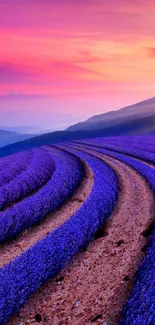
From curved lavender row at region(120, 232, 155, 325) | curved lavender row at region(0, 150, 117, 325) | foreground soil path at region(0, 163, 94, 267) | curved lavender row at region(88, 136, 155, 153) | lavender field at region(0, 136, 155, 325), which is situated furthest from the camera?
curved lavender row at region(88, 136, 155, 153)

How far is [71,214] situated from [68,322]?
4.18 m

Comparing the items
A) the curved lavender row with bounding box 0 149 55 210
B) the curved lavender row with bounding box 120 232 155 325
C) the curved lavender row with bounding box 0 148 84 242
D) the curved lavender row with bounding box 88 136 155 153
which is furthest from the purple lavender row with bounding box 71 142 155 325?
the curved lavender row with bounding box 88 136 155 153

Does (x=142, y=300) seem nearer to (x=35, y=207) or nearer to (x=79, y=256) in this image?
(x=79, y=256)

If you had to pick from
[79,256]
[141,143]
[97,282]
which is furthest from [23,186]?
[141,143]

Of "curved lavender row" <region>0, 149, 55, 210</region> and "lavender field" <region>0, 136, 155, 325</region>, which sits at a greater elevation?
"curved lavender row" <region>0, 149, 55, 210</region>

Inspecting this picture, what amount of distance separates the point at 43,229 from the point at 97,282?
276 centimetres

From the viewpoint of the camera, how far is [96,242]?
661cm

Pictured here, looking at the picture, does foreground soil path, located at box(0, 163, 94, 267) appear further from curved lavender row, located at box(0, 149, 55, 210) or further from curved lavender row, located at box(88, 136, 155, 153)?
curved lavender row, located at box(88, 136, 155, 153)

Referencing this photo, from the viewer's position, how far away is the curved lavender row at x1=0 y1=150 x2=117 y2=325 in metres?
4.60

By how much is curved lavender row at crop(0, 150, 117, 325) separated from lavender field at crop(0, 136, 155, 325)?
1cm

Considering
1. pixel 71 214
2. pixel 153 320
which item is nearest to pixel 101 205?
pixel 71 214

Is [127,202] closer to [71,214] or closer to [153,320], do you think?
[71,214]

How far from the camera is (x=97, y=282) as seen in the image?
5.12 m

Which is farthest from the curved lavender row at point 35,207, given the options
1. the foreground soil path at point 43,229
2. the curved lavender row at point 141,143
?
the curved lavender row at point 141,143
